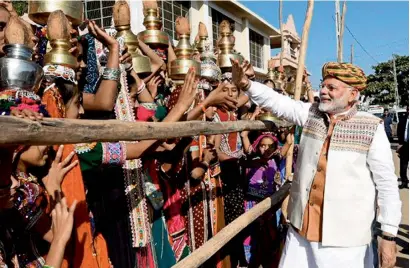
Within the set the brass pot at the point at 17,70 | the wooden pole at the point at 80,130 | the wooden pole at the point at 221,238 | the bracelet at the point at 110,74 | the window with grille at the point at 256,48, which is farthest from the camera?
the window with grille at the point at 256,48

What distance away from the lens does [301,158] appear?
2938mm

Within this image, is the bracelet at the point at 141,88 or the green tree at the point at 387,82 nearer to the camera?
the bracelet at the point at 141,88

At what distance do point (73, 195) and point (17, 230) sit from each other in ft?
0.77

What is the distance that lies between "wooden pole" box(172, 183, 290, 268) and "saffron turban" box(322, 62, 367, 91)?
1.14 metres

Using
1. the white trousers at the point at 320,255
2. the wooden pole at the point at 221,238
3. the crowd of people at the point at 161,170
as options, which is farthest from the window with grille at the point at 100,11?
the white trousers at the point at 320,255

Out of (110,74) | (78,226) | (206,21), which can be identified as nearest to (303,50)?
(110,74)

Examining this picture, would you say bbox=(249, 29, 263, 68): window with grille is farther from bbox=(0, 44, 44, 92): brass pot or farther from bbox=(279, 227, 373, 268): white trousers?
bbox=(0, 44, 44, 92): brass pot

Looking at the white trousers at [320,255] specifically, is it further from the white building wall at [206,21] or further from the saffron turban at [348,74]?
the white building wall at [206,21]

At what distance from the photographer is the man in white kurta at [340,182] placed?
2.64 m

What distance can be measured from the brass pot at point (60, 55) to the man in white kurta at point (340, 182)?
118 cm

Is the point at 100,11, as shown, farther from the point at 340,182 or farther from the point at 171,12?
the point at 340,182

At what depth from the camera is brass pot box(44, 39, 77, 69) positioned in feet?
6.21

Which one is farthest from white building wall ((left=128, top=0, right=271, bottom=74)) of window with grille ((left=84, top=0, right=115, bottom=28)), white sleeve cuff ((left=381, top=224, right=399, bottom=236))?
white sleeve cuff ((left=381, top=224, right=399, bottom=236))

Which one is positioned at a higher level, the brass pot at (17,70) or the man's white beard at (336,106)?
the brass pot at (17,70)
